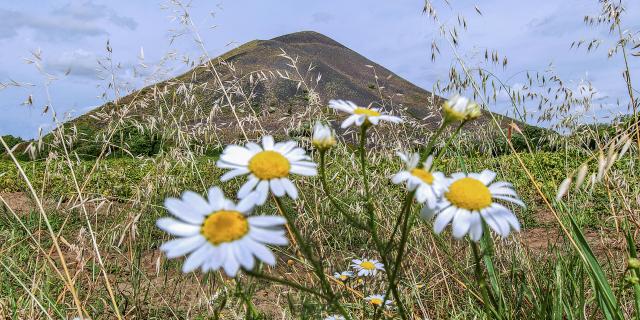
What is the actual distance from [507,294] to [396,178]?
4.59ft

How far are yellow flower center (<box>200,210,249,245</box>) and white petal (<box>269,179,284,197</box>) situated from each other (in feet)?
0.20

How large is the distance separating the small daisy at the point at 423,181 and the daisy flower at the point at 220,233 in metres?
0.19

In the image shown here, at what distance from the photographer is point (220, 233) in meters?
0.68

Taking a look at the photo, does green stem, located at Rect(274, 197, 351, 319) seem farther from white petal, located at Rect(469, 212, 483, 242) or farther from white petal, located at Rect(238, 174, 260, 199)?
white petal, located at Rect(469, 212, 483, 242)

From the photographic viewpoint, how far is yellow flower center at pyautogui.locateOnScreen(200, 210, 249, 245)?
0.68m

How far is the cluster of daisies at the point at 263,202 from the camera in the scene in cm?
66

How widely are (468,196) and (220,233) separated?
14.7 inches

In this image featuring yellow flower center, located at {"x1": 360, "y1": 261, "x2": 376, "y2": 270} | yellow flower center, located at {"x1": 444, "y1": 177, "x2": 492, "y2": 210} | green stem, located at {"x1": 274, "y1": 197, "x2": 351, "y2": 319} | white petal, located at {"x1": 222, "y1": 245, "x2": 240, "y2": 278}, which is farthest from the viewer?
yellow flower center, located at {"x1": 360, "y1": 261, "x2": 376, "y2": 270}

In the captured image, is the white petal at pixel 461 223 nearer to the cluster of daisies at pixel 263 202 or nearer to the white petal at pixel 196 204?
the cluster of daisies at pixel 263 202

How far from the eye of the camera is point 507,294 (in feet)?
6.44

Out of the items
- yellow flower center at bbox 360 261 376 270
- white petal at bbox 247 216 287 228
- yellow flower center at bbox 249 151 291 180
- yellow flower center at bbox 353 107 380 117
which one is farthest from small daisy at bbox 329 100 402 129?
yellow flower center at bbox 360 261 376 270

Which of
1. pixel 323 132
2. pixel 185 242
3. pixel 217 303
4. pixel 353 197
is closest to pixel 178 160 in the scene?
pixel 217 303

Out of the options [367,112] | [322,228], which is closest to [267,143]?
[367,112]

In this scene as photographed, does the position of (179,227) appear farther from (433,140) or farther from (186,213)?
(433,140)
